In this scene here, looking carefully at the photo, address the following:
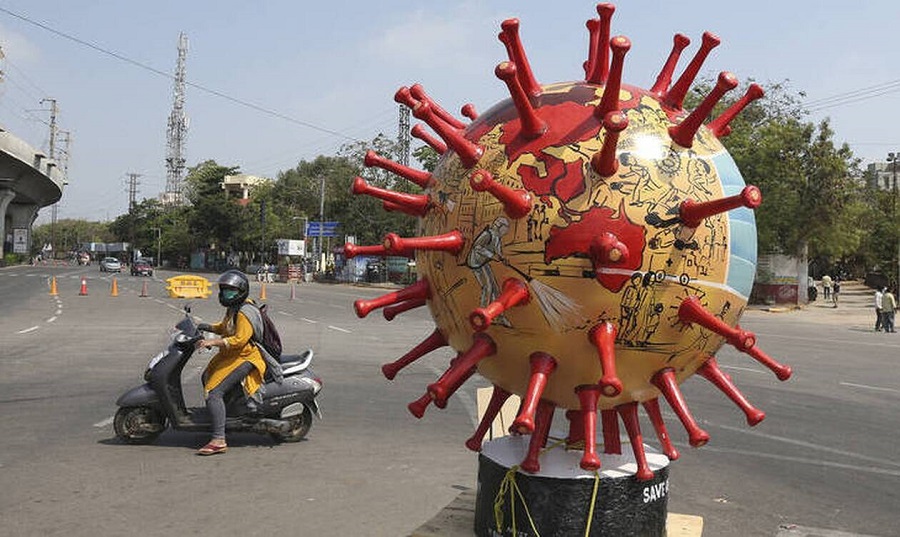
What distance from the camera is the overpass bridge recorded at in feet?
191

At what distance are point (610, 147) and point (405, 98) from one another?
1.16m

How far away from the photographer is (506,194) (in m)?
3.25

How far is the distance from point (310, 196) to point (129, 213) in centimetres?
5165

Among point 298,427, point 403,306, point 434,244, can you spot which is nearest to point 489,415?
point 403,306

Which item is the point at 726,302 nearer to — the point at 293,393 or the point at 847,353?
the point at 293,393

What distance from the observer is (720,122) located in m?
4.10

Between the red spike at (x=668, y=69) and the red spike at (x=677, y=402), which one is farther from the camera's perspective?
the red spike at (x=668, y=69)

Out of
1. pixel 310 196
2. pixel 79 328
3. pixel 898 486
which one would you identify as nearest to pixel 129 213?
pixel 310 196

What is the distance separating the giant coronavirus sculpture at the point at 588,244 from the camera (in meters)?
3.29

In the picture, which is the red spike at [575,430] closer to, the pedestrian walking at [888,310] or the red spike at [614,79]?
the red spike at [614,79]

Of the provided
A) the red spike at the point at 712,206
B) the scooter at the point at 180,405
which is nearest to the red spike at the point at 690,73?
the red spike at the point at 712,206

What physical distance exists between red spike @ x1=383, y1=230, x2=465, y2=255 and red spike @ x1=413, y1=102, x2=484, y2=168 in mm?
351

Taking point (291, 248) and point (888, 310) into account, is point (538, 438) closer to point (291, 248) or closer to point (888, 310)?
point (888, 310)

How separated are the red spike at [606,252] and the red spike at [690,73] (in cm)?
92
